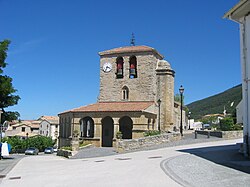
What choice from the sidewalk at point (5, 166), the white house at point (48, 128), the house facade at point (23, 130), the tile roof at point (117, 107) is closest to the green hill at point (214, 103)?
the white house at point (48, 128)

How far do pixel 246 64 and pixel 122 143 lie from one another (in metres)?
10.8

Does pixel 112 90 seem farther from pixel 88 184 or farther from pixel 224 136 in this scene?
pixel 88 184

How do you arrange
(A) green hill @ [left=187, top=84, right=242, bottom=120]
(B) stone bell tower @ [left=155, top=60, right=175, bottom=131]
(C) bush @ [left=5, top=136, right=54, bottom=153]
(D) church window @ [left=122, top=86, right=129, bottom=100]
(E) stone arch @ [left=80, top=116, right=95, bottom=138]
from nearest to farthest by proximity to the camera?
(E) stone arch @ [left=80, top=116, right=95, bottom=138]
(B) stone bell tower @ [left=155, top=60, right=175, bottom=131]
(D) church window @ [left=122, top=86, right=129, bottom=100]
(C) bush @ [left=5, top=136, right=54, bottom=153]
(A) green hill @ [left=187, top=84, right=242, bottom=120]

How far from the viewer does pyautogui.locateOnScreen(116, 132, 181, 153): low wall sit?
21.8 m

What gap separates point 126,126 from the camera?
35.4m

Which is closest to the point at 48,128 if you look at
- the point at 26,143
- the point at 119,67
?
the point at 26,143

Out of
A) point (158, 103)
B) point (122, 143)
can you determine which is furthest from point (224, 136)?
point (122, 143)

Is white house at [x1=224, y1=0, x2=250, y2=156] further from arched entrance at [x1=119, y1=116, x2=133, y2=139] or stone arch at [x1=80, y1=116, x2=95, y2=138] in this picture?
stone arch at [x1=80, y1=116, x2=95, y2=138]

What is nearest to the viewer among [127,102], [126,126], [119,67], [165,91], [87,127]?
[87,127]

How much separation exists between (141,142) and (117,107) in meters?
11.8

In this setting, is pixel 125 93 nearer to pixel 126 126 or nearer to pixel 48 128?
pixel 126 126

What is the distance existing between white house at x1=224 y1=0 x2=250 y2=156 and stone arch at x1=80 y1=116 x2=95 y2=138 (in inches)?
903

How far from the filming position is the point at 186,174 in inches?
411

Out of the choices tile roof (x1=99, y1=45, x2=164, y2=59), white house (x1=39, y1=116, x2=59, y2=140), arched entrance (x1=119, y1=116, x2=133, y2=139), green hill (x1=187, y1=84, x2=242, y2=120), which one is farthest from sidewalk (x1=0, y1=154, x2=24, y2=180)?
green hill (x1=187, y1=84, x2=242, y2=120)
